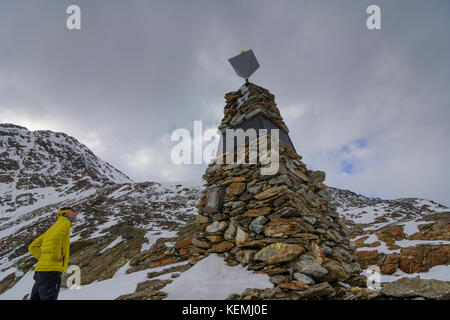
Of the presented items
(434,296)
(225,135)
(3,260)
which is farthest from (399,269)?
(3,260)

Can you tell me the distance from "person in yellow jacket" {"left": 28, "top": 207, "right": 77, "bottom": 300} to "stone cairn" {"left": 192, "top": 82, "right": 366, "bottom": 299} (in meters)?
2.76

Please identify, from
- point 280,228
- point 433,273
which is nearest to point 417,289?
point 280,228

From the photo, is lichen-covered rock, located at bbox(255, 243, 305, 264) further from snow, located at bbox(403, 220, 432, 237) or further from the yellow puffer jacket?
snow, located at bbox(403, 220, 432, 237)

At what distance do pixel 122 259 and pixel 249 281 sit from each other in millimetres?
8600

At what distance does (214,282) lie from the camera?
3500 millimetres

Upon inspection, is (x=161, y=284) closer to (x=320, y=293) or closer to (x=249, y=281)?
(x=249, y=281)

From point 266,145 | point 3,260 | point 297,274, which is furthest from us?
point 3,260

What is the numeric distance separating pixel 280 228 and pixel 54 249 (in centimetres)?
436

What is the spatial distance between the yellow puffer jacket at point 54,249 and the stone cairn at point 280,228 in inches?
109

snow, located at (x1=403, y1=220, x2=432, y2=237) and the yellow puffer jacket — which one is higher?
the yellow puffer jacket

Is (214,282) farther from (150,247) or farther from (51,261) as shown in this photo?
(150,247)

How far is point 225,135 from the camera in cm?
709

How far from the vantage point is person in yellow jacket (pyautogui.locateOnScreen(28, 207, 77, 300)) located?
3561mm

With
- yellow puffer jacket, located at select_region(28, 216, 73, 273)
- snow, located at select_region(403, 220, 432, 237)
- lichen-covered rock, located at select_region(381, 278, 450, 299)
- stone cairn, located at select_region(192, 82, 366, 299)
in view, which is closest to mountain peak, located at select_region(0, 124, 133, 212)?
yellow puffer jacket, located at select_region(28, 216, 73, 273)
